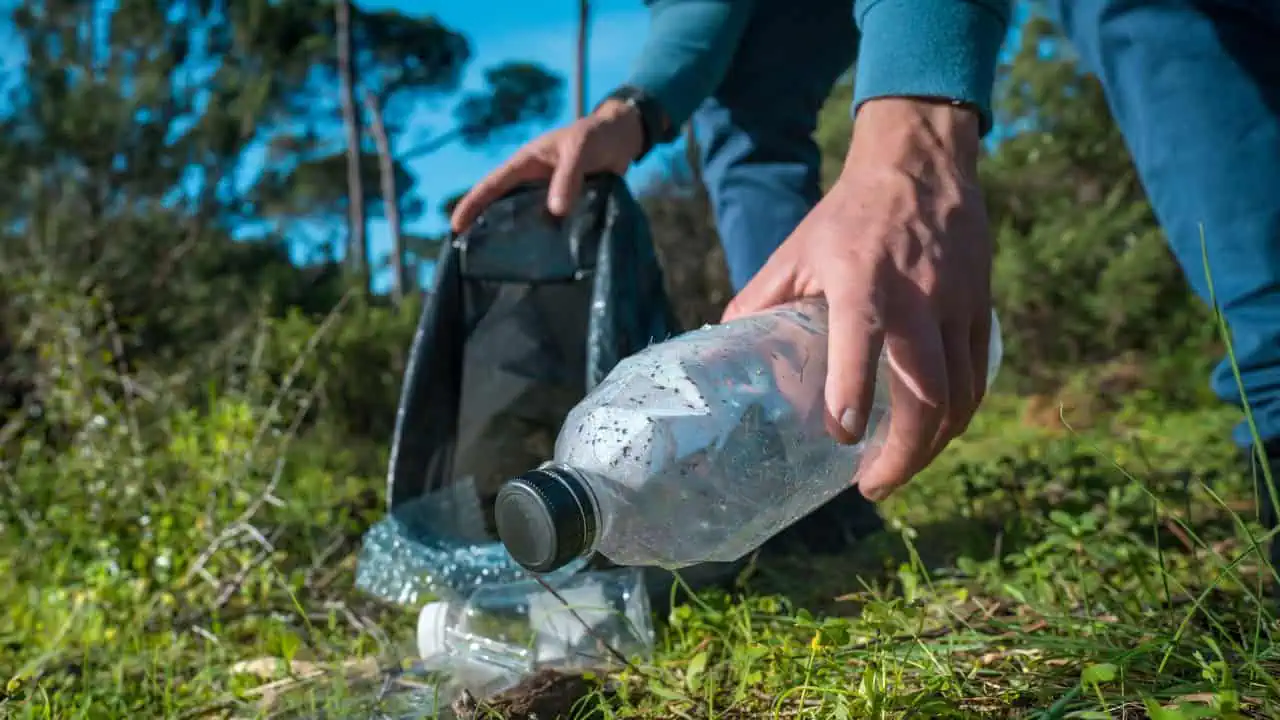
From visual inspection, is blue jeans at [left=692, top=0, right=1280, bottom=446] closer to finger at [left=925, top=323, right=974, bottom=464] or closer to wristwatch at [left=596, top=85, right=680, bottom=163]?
finger at [left=925, top=323, right=974, bottom=464]

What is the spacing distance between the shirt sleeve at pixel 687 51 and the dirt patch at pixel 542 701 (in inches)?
47.2

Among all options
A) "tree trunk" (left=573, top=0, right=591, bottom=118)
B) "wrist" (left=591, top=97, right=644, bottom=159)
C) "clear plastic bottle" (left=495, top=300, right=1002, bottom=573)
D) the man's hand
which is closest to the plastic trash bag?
"wrist" (left=591, top=97, right=644, bottom=159)

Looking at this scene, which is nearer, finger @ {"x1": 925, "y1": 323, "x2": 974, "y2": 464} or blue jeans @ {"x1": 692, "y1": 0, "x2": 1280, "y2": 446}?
finger @ {"x1": 925, "y1": 323, "x2": 974, "y2": 464}

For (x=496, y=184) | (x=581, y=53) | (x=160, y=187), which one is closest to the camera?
(x=496, y=184)

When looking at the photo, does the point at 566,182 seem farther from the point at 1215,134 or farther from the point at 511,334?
the point at 1215,134

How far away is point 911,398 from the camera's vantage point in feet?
3.39

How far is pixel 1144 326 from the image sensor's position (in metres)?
6.23

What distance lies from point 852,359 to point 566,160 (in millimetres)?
933

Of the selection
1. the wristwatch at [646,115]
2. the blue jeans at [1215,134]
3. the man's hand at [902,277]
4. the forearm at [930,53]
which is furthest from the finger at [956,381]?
the wristwatch at [646,115]

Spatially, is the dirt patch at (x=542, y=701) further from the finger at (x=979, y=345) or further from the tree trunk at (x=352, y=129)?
the tree trunk at (x=352, y=129)

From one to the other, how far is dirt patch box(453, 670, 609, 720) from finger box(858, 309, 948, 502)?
1.37 ft

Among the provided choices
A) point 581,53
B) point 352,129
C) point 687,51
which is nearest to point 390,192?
point 352,129

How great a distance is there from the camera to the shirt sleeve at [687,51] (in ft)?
6.36

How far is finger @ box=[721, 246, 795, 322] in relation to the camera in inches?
42.8
